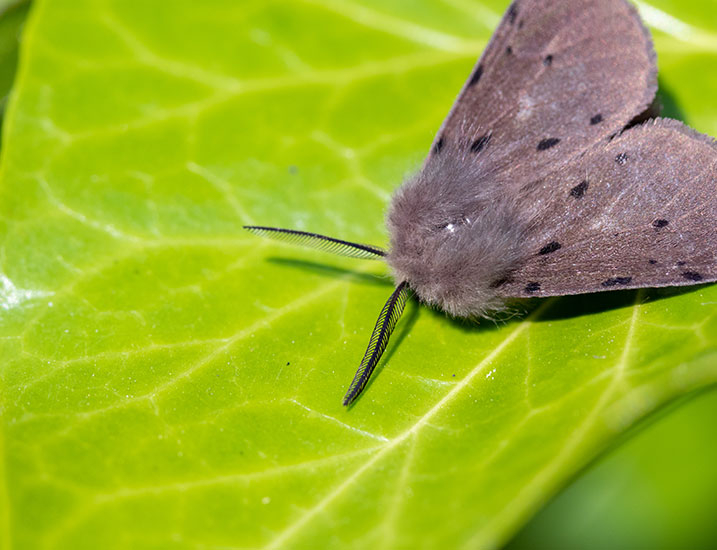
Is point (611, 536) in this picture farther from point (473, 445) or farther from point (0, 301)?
point (0, 301)

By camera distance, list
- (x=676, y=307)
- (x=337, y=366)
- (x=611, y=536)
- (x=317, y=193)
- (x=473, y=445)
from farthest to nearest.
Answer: (x=317, y=193)
(x=611, y=536)
(x=337, y=366)
(x=676, y=307)
(x=473, y=445)

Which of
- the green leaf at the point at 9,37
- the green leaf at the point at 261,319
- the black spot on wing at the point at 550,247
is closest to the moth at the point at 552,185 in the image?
the black spot on wing at the point at 550,247

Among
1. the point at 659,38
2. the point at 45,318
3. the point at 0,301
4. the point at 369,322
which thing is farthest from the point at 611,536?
the point at 0,301

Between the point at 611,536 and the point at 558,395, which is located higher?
the point at 558,395

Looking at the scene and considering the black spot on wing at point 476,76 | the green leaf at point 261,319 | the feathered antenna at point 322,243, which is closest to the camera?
the green leaf at point 261,319

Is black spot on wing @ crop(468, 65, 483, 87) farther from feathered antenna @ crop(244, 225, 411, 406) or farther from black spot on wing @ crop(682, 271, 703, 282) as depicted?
black spot on wing @ crop(682, 271, 703, 282)

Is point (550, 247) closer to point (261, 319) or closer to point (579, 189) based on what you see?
point (579, 189)

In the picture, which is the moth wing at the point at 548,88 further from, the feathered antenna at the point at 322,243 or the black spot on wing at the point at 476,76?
the feathered antenna at the point at 322,243
